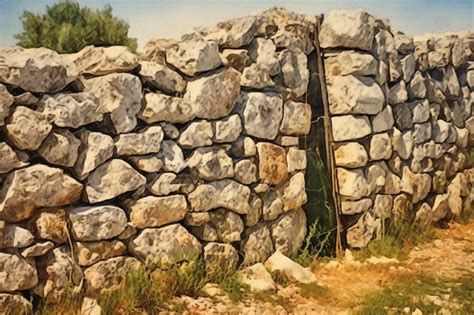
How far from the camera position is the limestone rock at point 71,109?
2.96 meters

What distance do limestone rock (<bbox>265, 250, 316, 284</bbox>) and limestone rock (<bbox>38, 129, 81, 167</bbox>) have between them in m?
1.85

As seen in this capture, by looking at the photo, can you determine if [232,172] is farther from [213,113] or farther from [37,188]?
[37,188]

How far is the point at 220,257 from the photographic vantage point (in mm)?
3811

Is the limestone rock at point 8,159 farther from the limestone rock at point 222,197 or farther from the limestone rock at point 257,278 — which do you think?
the limestone rock at point 257,278

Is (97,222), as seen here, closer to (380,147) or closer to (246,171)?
(246,171)

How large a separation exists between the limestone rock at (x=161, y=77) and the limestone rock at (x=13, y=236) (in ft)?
4.36

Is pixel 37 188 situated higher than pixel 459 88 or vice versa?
pixel 459 88

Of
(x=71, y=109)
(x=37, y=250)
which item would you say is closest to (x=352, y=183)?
(x=71, y=109)

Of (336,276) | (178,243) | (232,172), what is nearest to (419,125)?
(336,276)

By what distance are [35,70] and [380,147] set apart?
3.40 m

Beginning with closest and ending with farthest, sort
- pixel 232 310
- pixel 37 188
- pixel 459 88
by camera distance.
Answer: pixel 37 188 → pixel 232 310 → pixel 459 88

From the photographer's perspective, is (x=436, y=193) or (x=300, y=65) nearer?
(x=300, y=65)

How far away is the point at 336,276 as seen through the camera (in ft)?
13.8

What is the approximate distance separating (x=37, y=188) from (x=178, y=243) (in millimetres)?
1104
